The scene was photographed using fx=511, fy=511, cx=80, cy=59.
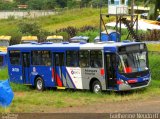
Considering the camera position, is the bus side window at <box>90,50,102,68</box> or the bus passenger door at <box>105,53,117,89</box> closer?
the bus passenger door at <box>105,53,117,89</box>

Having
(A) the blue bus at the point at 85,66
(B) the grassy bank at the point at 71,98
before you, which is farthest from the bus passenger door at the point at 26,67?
(B) the grassy bank at the point at 71,98

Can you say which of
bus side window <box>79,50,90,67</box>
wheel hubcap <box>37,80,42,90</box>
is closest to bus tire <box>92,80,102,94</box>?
bus side window <box>79,50,90,67</box>

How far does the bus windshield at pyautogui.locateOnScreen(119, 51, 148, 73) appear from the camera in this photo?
81.2ft

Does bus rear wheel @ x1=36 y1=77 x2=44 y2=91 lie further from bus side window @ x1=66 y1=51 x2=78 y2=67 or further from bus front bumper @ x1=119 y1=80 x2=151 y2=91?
bus front bumper @ x1=119 y1=80 x2=151 y2=91

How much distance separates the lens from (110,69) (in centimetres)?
2505

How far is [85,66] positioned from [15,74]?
7002mm

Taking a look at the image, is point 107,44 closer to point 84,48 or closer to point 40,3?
point 84,48

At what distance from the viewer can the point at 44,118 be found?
604 inches

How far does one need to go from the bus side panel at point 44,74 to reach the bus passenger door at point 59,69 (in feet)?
1.49

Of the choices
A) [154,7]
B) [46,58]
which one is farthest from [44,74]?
[154,7]

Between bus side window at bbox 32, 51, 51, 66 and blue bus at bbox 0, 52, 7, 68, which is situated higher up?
bus side window at bbox 32, 51, 51, 66

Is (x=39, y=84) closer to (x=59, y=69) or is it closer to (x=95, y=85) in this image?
(x=59, y=69)

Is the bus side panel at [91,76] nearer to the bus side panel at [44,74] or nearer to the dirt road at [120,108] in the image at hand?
the bus side panel at [44,74]

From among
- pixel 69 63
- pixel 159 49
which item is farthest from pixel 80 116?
pixel 159 49
